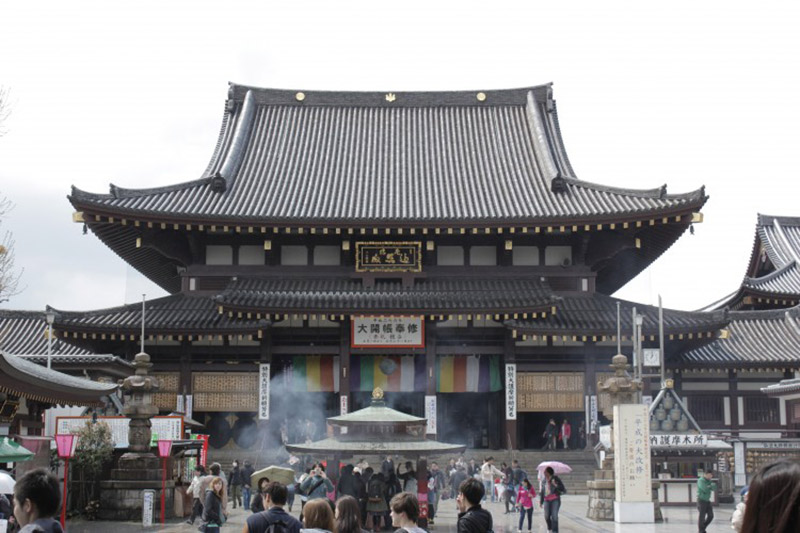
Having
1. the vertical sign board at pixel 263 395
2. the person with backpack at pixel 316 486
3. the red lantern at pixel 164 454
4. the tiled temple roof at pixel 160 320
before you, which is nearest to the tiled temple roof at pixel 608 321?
the vertical sign board at pixel 263 395

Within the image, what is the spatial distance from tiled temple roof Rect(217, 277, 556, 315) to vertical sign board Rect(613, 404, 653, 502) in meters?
10.4

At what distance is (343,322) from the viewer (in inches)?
1344

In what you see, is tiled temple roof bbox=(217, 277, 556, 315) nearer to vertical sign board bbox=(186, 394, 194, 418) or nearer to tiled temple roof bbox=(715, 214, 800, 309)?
vertical sign board bbox=(186, 394, 194, 418)

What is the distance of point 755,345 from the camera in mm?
37500

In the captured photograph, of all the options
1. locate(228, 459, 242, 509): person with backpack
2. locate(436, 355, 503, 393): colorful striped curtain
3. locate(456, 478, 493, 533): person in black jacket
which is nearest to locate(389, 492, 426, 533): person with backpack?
locate(456, 478, 493, 533): person in black jacket

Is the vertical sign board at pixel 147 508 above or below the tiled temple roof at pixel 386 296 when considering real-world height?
below

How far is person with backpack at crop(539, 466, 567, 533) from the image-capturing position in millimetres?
19641

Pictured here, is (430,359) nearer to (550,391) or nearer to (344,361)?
(344,361)

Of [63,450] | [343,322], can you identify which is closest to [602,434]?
[343,322]

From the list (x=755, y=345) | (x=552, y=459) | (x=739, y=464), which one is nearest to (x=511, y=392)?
(x=552, y=459)

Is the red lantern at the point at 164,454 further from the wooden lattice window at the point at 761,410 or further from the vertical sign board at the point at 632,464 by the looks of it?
the wooden lattice window at the point at 761,410

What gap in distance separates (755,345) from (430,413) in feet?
45.0

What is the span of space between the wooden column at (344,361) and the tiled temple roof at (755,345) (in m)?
12.1

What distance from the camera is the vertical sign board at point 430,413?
108 feet
